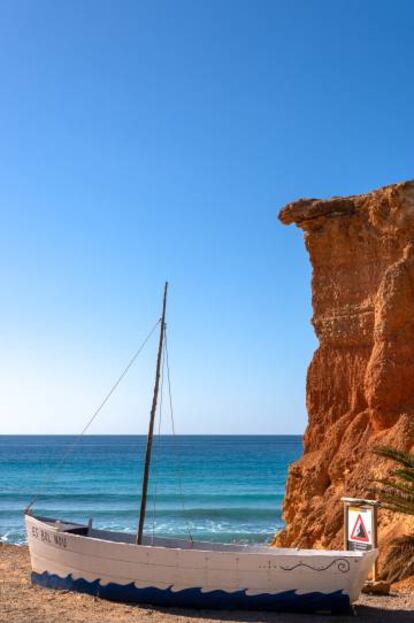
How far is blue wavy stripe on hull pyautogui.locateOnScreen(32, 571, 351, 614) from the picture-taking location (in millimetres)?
13844

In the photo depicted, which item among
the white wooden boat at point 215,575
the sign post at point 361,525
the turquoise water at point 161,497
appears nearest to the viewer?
the white wooden boat at point 215,575

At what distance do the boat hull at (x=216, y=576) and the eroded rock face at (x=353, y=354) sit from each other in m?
4.02

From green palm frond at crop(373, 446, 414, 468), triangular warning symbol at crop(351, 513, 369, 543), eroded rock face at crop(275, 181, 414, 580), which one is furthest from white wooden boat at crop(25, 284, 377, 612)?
eroded rock face at crop(275, 181, 414, 580)

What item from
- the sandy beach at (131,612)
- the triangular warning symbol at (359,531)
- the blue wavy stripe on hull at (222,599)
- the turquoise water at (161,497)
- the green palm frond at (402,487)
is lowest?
the turquoise water at (161,497)

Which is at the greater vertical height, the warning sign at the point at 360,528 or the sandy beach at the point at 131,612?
the warning sign at the point at 360,528

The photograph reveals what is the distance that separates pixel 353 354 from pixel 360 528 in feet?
24.2

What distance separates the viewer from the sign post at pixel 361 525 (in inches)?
600

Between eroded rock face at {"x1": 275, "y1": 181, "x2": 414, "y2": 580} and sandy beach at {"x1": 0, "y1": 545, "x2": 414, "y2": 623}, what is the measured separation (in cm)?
328

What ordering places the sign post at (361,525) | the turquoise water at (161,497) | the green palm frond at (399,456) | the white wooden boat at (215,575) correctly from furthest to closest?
the turquoise water at (161,497) < the green palm frond at (399,456) < the sign post at (361,525) < the white wooden boat at (215,575)

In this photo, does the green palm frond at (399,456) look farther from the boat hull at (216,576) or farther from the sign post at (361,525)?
the boat hull at (216,576)

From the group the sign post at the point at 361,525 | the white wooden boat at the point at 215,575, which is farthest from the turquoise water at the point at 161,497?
the sign post at the point at 361,525

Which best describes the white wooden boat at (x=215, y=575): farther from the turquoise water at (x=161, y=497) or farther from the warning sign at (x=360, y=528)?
the turquoise water at (x=161, y=497)

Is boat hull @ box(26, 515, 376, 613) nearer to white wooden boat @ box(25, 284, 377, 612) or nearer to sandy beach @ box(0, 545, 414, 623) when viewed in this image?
white wooden boat @ box(25, 284, 377, 612)

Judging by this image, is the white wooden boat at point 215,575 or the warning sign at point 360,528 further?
the warning sign at point 360,528
